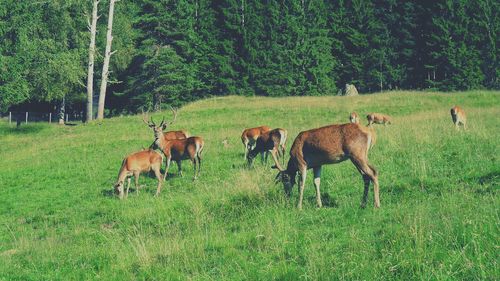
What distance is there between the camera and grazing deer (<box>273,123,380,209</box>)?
1046 centimetres

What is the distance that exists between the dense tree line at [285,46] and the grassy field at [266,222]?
30947 millimetres

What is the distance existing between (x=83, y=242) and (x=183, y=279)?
4250 mm

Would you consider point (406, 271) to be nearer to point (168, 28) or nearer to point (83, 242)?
point (83, 242)

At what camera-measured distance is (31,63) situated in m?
41.4

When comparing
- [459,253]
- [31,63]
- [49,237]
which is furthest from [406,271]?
[31,63]

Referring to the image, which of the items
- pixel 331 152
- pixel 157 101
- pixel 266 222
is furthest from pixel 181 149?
pixel 157 101

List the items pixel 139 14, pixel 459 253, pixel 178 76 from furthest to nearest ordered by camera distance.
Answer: pixel 139 14, pixel 178 76, pixel 459 253

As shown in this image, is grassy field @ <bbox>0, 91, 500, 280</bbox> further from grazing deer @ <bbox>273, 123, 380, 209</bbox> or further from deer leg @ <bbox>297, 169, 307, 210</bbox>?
grazing deer @ <bbox>273, 123, 380, 209</bbox>

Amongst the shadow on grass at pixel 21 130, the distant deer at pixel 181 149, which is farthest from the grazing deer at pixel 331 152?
the shadow on grass at pixel 21 130

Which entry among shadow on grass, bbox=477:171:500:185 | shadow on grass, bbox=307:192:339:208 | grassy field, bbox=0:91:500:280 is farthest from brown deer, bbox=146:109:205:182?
shadow on grass, bbox=477:171:500:185

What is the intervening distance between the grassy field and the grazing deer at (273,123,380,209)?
42 cm

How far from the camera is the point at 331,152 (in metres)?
10.9

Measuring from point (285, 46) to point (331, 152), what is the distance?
45.1 meters

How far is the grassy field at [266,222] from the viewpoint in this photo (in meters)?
7.14
